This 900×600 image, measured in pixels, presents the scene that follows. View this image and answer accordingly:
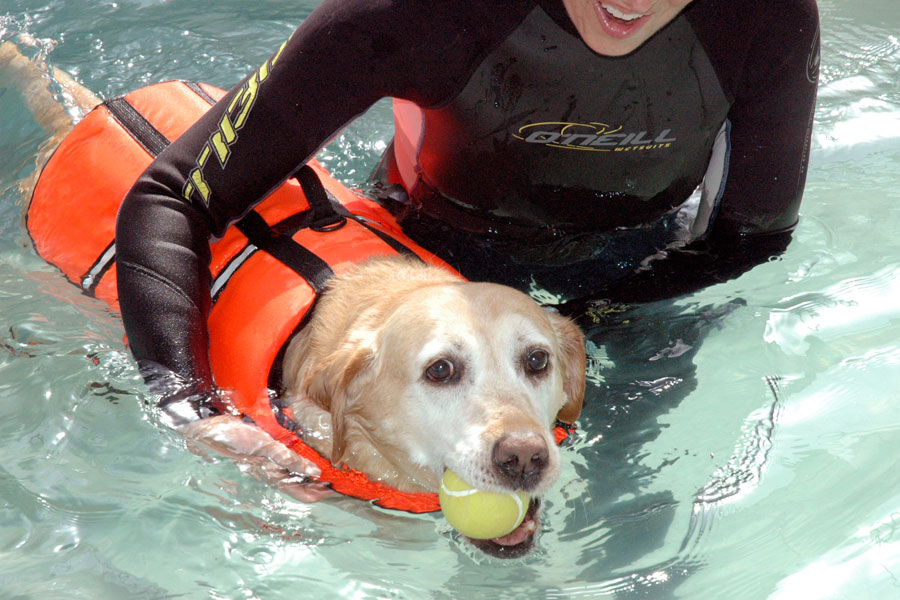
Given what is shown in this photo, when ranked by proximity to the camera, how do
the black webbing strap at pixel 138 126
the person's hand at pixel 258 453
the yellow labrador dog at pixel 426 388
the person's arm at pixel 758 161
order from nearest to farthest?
the yellow labrador dog at pixel 426 388 → the person's hand at pixel 258 453 → the person's arm at pixel 758 161 → the black webbing strap at pixel 138 126

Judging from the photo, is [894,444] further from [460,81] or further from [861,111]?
[861,111]

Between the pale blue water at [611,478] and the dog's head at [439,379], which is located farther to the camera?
the pale blue water at [611,478]

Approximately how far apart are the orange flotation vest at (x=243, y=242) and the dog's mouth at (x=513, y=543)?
0.34 meters

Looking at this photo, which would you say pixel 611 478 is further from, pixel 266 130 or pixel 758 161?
pixel 266 130

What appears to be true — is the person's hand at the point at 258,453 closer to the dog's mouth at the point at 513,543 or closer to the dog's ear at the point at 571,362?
the dog's mouth at the point at 513,543

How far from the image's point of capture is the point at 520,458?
206 centimetres

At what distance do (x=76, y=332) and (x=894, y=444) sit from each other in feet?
9.09

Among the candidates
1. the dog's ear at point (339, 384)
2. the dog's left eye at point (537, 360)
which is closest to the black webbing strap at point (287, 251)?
the dog's ear at point (339, 384)

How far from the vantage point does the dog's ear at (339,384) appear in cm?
241

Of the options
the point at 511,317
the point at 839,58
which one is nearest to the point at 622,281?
the point at 511,317

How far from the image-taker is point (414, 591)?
Result: 2328 millimetres

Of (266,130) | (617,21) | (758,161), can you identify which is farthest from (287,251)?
(758,161)

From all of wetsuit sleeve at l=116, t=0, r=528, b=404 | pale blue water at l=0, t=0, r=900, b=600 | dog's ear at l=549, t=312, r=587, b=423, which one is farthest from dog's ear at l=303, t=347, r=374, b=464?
dog's ear at l=549, t=312, r=587, b=423

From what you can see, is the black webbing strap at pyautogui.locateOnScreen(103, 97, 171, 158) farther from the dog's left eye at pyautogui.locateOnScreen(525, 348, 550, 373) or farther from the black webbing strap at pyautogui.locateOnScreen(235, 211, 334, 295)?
the dog's left eye at pyautogui.locateOnScreen(525, 348, 550, 373)
